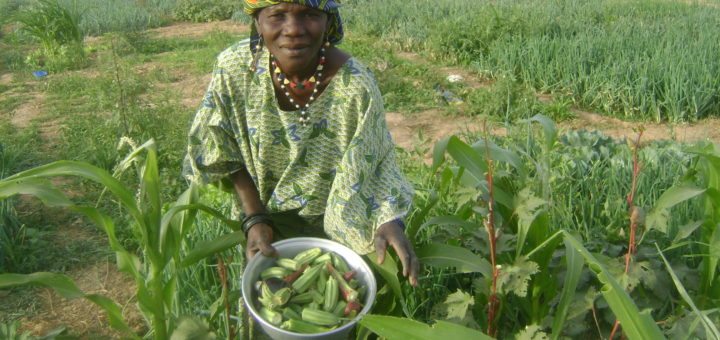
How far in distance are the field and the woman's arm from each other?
0.07 metres

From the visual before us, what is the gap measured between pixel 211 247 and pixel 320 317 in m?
0.43

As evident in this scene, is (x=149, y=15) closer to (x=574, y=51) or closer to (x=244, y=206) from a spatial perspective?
(x=574, y=51)

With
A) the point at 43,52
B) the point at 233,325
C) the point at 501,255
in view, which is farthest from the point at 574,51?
the point at 43,52

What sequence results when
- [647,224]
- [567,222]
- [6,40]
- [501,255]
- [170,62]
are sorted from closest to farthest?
[647,224] < [501,255] < [567,222] < [170,62] < [6,40]

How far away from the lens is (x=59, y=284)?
1603 mm

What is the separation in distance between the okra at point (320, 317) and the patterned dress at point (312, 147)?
28 cm

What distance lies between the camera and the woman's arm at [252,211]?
1.87m

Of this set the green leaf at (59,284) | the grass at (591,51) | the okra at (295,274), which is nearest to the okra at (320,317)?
the okra at (295,274)

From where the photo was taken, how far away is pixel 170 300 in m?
1.83

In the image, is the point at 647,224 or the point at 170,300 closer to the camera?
the point at 647,224

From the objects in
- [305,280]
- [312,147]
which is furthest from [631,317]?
[312,147]

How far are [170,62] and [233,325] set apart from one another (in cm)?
522

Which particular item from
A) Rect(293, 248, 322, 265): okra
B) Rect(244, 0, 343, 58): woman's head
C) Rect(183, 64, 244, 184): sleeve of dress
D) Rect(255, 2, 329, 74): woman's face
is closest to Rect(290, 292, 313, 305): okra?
Rect(293, 248, 322, 265): okra

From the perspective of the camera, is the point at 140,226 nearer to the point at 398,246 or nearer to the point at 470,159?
the point at 398,246
